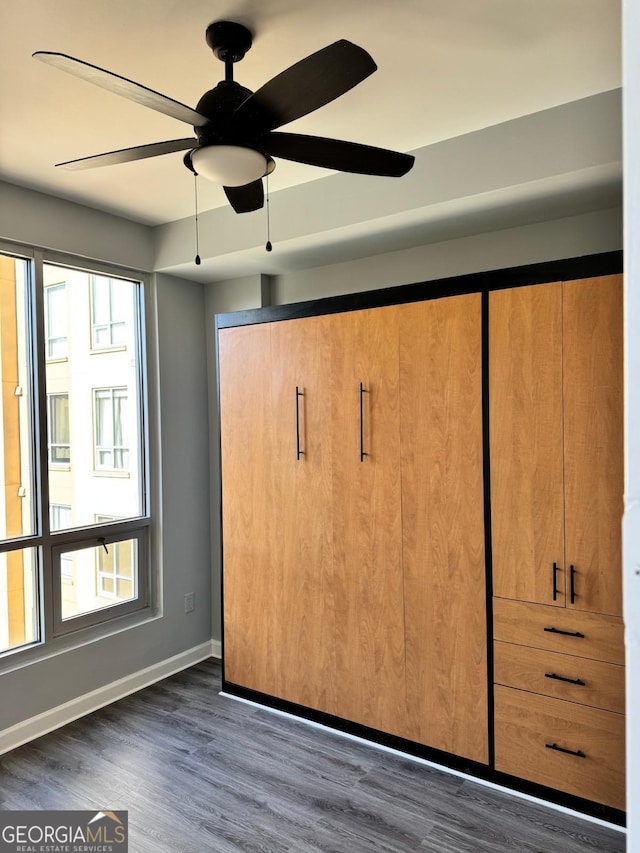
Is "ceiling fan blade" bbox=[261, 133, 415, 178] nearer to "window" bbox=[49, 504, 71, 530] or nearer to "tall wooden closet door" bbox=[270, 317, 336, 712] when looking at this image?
"tall wooden closet door" bbox=[270, 317, 336, 712]

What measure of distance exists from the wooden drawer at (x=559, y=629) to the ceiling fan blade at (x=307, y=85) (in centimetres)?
197

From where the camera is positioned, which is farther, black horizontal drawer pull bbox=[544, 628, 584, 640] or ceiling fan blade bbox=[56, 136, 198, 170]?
black horizontal drawer pull bbox=[544, 628, 584, 640]

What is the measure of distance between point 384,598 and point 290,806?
36.2 inches

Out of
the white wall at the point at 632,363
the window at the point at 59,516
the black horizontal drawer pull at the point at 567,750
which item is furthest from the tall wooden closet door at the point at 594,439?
the window at the point at 59,516

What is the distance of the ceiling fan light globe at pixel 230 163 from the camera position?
1.62 m

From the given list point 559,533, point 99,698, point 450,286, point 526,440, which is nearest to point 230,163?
point 450,286

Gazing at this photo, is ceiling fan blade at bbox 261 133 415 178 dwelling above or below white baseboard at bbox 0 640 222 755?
above

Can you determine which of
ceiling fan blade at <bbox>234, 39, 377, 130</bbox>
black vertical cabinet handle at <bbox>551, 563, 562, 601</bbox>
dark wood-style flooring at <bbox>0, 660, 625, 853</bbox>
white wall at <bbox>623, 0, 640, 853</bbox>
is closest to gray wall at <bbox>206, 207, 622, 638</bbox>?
dark wood-style flooring at <bbox>0, 660, 625, 853</bbox>

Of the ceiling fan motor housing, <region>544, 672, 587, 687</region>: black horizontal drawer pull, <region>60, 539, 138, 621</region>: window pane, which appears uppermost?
the ceiling fan motor housing

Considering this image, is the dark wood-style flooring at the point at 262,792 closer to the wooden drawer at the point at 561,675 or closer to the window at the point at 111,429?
the wooden drawer at the point at 561,675

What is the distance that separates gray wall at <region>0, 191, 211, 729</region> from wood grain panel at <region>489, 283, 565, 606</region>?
6.93 ft

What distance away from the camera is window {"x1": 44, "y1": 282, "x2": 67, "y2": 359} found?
124 inches

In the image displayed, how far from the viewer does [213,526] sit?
403 centimetres

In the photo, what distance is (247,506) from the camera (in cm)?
325
